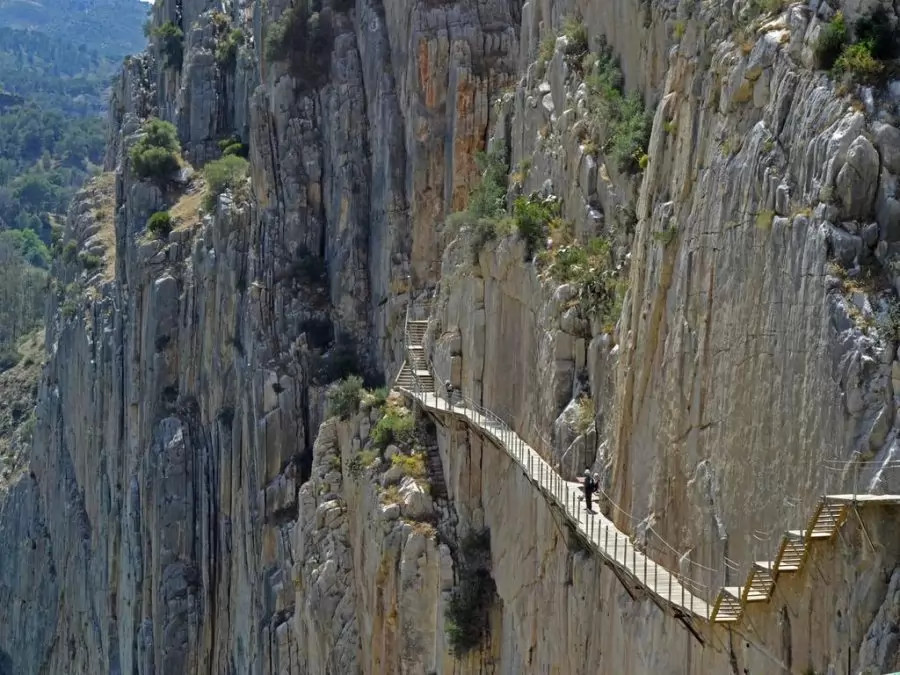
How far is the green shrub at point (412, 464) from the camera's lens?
137 feet

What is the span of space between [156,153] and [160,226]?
5.62m

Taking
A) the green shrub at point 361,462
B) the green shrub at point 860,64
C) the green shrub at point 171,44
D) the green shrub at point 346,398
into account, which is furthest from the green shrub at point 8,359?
the green shrub at point 860,64

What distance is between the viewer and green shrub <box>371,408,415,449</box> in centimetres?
4347

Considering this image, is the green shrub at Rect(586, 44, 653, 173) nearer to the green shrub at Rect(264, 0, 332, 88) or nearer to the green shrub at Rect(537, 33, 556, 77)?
the green shrub at Rect(537, 33, 556, 77)

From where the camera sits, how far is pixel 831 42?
22.5m

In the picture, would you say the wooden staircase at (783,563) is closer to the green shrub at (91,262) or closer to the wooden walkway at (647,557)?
the wooden walkway at (647,557)

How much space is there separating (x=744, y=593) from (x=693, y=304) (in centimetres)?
533

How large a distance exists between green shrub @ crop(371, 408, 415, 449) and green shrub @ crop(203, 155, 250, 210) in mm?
23586

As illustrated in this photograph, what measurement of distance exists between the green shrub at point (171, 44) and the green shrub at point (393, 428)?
1712 inches

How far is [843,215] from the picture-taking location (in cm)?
2131

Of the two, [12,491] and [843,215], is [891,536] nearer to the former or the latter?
[843,215]

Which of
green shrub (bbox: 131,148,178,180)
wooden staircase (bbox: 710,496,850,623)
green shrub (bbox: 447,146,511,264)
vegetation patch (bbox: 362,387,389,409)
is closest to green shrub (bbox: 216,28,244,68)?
green shrub (bbox: 131,148,178,180)

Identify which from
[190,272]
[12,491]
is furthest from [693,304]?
Result: [12,491]

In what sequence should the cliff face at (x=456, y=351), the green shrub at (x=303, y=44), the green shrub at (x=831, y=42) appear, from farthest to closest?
the green shrub at (x=303, y=44) < the green shrub at (x=831, y=42) < the cliff face at (x=456, y=351)
